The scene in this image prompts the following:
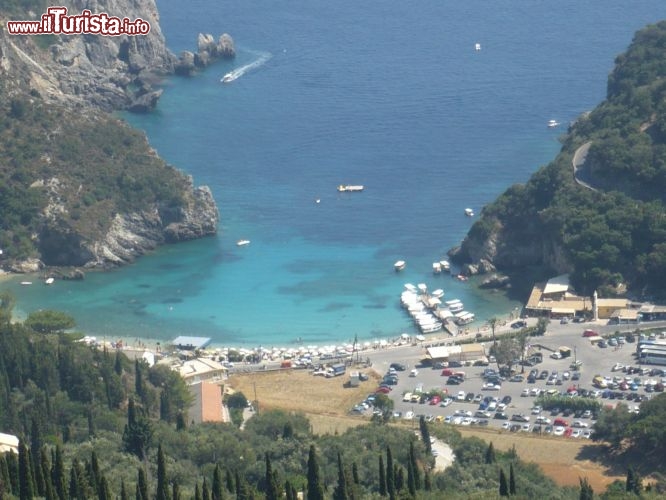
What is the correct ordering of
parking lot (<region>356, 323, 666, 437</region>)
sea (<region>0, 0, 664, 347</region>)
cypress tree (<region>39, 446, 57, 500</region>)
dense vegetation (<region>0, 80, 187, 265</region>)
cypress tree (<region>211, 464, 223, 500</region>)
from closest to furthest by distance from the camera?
cypress tree (<region>39, 446, 57, 500</region>) < cypress tree (<region>211, 464, 223, 500</region>) < parking lot (<region>356, 323, 666, 437</region>) < sea (<region>0, 0, 664, 347</region>) < dense vegetation (<region>0, 80, 187, 265</region>)

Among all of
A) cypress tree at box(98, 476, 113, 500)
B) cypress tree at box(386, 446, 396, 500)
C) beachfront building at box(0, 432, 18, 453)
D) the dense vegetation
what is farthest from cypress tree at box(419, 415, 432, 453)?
the dense vegetation

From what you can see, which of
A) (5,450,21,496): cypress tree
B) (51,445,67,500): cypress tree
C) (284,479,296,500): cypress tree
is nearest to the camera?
(51,445,67,500): cypress tree

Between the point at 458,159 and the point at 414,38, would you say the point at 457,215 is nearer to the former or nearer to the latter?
the point at 458,159

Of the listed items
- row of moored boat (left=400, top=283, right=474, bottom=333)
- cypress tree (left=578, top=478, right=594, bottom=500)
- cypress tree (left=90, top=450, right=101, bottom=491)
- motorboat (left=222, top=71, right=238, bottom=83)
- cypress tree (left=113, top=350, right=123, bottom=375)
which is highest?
motorboat (left=222, top=71, right=238, bottom=83)

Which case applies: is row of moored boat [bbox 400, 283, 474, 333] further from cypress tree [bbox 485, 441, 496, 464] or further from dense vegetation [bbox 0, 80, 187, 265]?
cypress tree [bbox 485, 441, 496, 464]

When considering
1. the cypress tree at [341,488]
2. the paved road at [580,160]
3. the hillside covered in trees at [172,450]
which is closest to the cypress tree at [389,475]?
the hillside covered in trees at [172,450]

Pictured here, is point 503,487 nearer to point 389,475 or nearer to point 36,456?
point 389,475

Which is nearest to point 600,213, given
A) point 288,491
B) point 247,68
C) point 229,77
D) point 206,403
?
point 206,403
